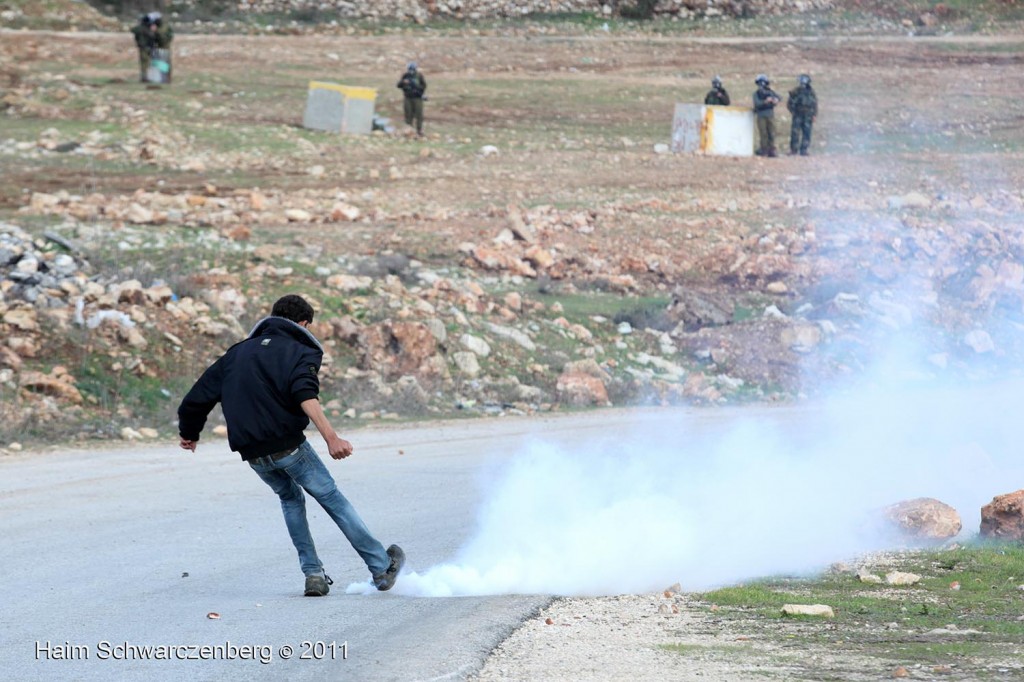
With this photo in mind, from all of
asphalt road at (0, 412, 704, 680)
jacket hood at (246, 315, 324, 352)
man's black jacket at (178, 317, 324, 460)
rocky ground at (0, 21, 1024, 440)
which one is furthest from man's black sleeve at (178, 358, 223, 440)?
A: rocky ground at (0, 21, 1024, 440)

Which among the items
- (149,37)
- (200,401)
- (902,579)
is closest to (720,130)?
(149,37)

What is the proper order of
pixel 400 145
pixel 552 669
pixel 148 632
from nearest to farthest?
1. pixel 552 669
2. pixel 148 632
3. pixel 400 145

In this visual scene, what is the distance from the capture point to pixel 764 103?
3247 cm

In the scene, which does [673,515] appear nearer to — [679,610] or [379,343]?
[679,610]

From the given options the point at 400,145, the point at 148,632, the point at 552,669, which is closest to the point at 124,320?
the point at 148,632

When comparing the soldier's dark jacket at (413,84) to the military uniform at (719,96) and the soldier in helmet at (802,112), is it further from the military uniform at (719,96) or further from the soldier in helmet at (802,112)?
the soldier in helmet at (802,112)

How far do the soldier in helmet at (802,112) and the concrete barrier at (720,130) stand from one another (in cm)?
104

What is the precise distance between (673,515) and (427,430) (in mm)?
6215

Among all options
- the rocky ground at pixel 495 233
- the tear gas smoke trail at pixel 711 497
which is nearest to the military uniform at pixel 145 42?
the rocky ground at pixel 495 233

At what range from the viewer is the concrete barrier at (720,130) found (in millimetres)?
33219

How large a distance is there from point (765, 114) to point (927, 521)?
23668 mm

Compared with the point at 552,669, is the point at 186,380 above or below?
below

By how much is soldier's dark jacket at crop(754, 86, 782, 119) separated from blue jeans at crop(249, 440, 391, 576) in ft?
84.5

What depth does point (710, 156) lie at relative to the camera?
109ft
